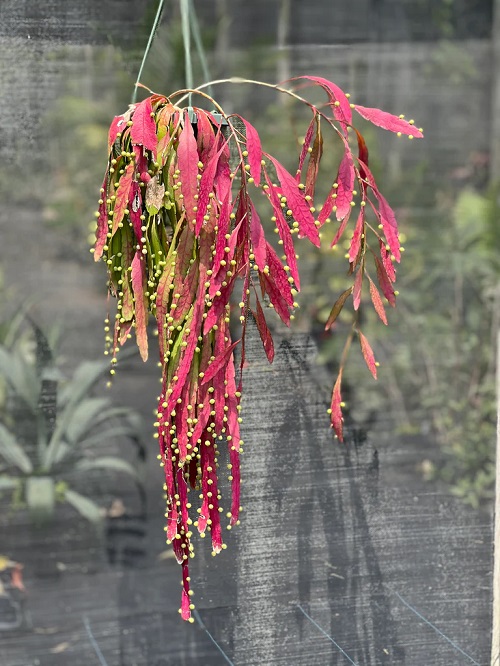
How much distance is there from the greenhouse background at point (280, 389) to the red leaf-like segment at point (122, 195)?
0.31 m

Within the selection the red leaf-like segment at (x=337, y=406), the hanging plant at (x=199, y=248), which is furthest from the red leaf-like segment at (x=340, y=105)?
the red leaf-like segment at (x=337, y=406)

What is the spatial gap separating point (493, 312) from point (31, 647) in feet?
5.38

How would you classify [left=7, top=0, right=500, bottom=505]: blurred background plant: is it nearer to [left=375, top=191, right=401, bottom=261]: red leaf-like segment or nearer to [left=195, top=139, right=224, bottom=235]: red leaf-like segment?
[left=375, top=191, right=401, bottom=261]: red leaf-like segment

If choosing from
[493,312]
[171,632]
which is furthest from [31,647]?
[493,312]

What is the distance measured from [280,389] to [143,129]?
468 millimetres

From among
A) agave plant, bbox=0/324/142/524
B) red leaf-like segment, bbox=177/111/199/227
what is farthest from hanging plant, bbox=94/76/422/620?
agave plant, bbox=0/324/142/524

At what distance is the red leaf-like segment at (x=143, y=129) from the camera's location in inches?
37.9

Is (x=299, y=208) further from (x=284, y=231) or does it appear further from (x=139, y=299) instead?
(x=139, y=299)

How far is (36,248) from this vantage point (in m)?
2.34

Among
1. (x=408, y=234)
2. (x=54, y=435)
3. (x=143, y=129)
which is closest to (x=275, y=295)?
(x=143, y=129)

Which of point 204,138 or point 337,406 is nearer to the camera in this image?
point 204,138

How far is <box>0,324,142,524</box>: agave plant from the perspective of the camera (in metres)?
2.06

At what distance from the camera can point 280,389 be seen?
126 cm

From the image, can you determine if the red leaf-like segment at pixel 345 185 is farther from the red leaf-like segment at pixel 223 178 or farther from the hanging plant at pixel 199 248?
the red leaf-like segment at pixel 223 178
